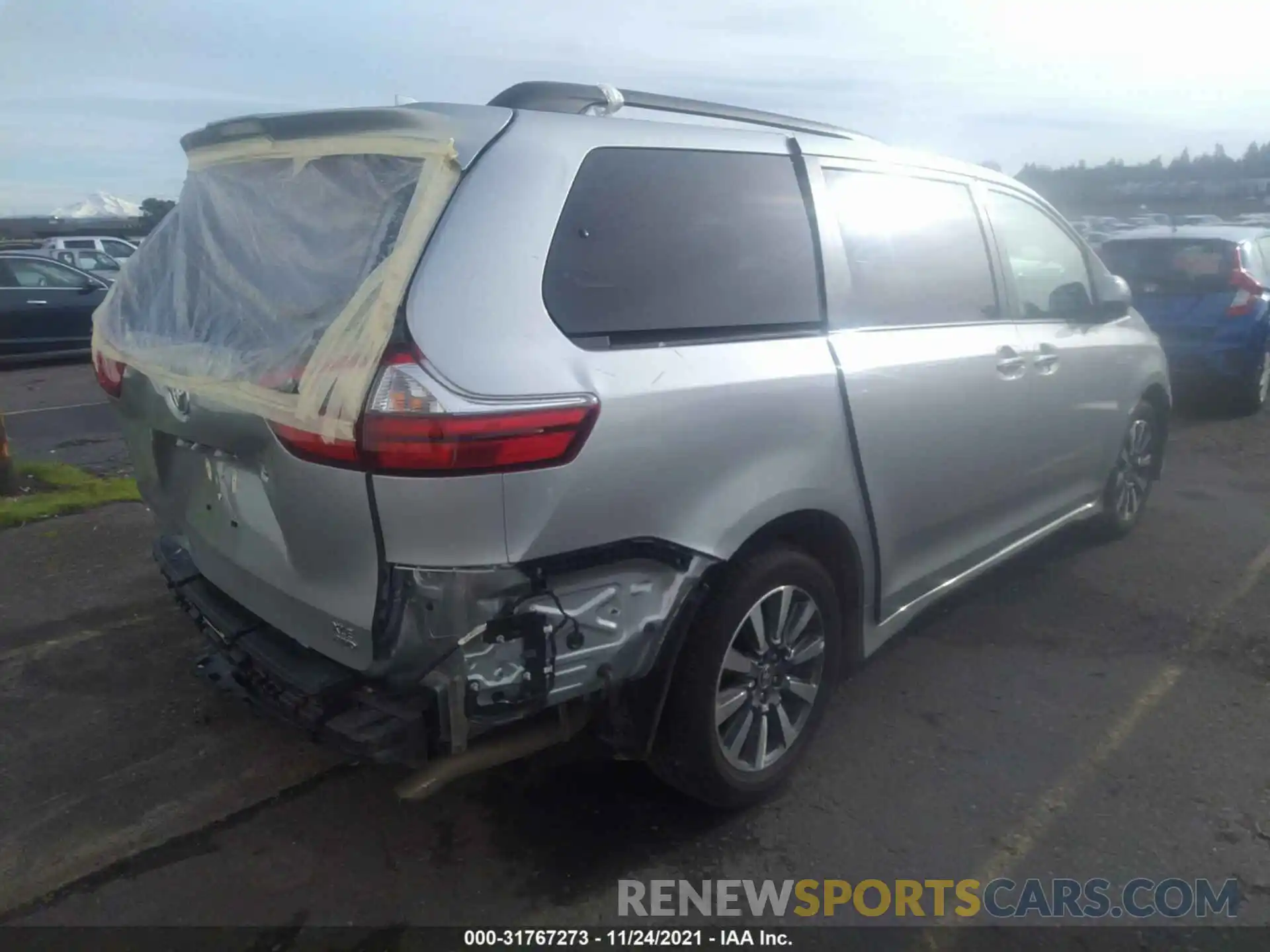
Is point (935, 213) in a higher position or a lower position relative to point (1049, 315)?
higher

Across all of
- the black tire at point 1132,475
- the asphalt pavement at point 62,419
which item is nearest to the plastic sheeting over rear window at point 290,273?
the black tire at point 1132,475

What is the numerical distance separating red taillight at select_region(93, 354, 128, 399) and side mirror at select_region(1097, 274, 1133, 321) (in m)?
4.10

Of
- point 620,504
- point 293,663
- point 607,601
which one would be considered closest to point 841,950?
point 607,601

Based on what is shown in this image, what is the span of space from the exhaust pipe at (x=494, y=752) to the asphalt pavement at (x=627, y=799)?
17.0 inches

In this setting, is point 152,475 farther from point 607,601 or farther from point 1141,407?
point 1141,407

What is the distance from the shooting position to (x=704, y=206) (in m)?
2.91

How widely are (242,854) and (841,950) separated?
5.47 ft

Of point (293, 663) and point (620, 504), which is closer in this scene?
point (620, 504)

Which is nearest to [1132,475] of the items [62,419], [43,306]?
[62,419]

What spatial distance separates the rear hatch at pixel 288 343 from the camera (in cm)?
232

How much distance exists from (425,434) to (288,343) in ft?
1.76

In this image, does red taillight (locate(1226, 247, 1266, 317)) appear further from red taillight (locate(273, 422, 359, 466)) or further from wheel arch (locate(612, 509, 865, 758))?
red taillight (locate(273, 422, 359, 466))

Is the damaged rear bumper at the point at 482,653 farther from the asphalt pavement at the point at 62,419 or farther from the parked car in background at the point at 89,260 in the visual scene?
the parked car in background at the point at 89,260

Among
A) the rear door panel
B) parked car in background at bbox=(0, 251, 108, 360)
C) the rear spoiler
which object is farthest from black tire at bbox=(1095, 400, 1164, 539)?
parked car in background at bbox=(0, 251, 108, 360)
